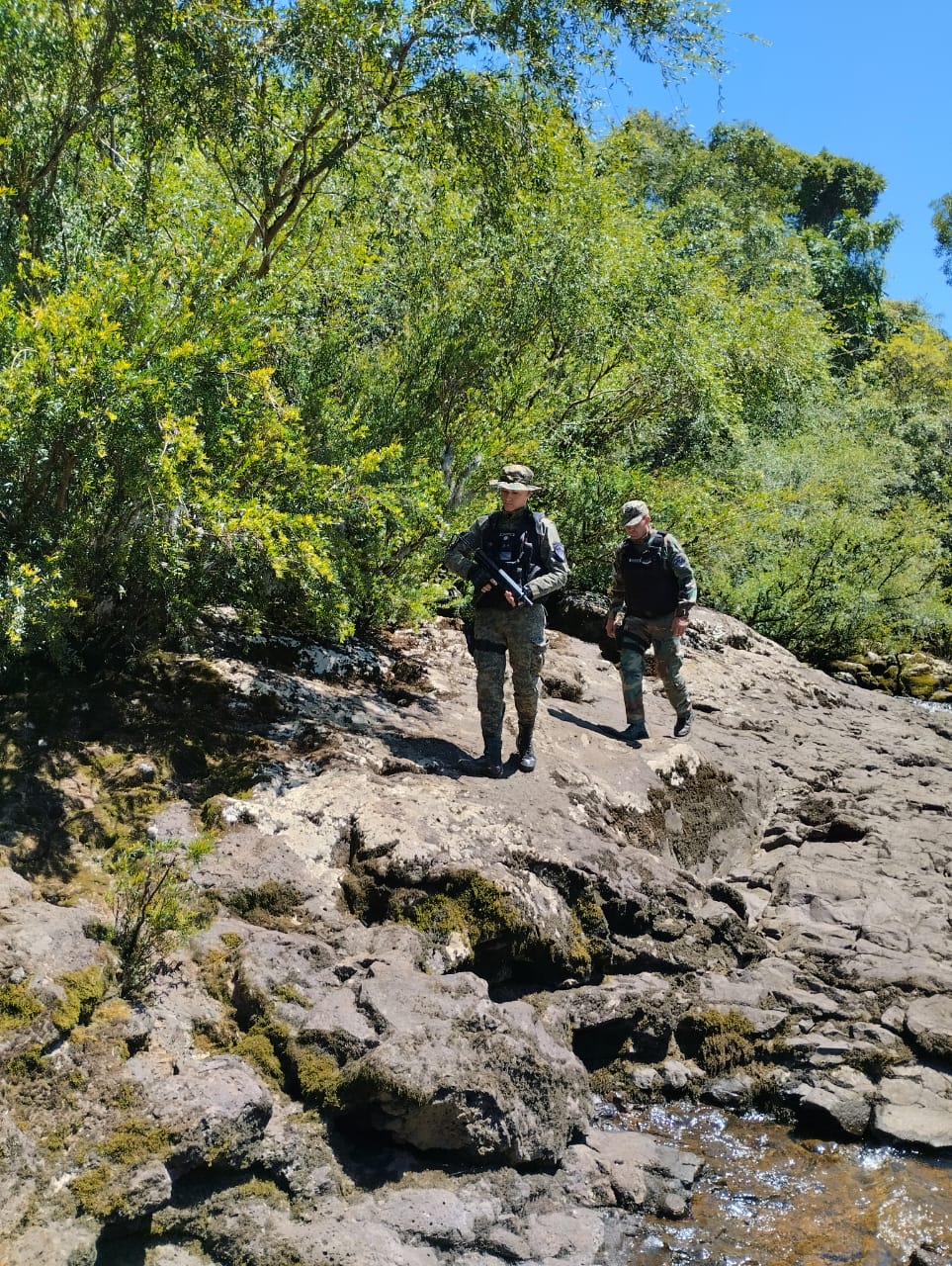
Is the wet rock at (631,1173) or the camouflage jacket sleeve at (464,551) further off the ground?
the camouflage jacket sleeve at (464,551)

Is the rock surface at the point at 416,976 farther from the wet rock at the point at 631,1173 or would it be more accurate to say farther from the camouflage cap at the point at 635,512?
the camouflage cap at the point at 635,512

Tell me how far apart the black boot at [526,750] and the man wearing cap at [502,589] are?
0.05 ft

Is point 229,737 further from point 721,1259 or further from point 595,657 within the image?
point 595,657

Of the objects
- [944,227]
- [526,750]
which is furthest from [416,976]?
[944,227]

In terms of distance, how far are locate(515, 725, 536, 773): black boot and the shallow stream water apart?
2442 mm

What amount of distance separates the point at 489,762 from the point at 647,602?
275 centimetres

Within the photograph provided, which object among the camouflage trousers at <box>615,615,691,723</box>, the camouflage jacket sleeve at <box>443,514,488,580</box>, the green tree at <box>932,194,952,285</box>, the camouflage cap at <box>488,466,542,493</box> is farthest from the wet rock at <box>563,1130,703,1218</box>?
the green tree at <box>932,194,952,285</box>

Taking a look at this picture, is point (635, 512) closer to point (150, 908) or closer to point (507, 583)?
point (507, 583)

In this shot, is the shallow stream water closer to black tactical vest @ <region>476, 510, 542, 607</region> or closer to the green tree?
black tactical vest @ <region>476, 510, 542, 607</region>

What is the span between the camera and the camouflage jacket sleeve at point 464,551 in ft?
23.2

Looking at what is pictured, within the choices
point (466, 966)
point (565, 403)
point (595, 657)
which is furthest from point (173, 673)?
point (565, 403)

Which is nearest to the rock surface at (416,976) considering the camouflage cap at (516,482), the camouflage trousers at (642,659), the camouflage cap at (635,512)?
the camouflage trousers at (642,659)

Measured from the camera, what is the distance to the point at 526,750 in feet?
24.1

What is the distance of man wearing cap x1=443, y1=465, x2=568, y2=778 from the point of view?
7082 mm
